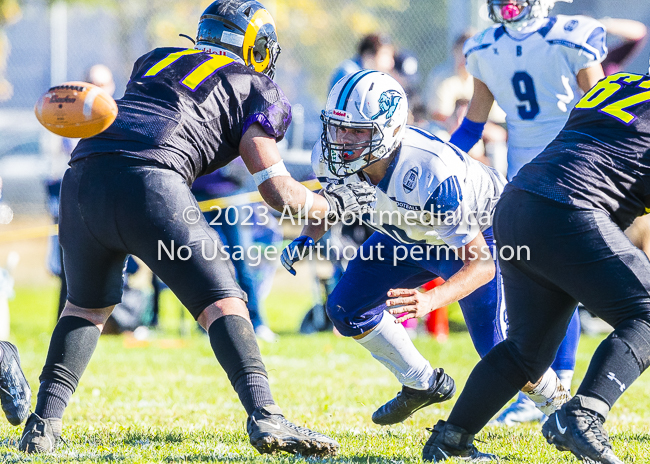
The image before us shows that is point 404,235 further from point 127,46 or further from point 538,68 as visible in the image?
point 127,46

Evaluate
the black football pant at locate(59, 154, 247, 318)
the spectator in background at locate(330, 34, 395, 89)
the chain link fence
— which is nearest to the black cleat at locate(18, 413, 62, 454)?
the black football pant at locate(59, 154, 247, 318)

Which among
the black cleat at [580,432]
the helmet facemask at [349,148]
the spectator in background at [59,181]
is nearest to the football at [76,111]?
the helmet facemask at [349,148]

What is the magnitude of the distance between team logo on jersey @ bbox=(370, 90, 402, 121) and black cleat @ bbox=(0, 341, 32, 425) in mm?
1843

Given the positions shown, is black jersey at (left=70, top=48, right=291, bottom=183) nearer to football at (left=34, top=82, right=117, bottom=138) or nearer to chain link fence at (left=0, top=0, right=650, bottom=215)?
football at (left=34, top=82, right=117, bottom=138)

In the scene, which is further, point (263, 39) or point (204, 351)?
point (204, 351)

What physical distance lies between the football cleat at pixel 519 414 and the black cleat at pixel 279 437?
1491 millimetres

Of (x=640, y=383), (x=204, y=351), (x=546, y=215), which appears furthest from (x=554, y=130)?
(x=204, y=351)

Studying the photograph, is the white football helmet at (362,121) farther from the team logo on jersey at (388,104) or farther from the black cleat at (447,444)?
the black cleat at (447,444)

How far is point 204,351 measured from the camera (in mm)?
6852

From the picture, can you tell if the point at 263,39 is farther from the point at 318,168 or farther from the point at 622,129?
the point at 622,129

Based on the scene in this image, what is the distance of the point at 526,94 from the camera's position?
445 centimetres

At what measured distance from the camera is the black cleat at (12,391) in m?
3.40

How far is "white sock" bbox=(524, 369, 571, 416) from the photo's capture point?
3602 millimetres

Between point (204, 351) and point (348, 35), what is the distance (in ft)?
19.1
